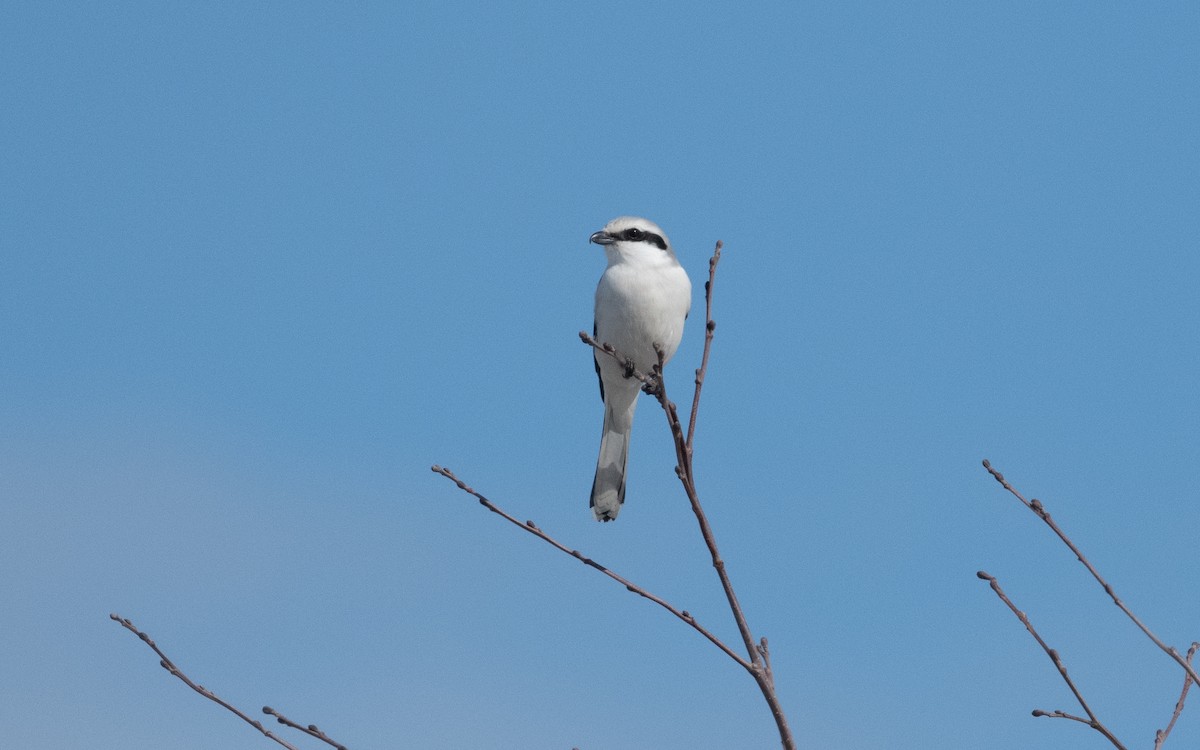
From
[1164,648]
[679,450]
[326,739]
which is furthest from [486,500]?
[1164,648]

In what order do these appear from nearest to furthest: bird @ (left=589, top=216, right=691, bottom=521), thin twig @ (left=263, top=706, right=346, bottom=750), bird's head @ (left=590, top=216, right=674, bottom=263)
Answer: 1. thin twig @ (left=263, top=706, right=346, bottom=750)
2. bird @ (left=589, top=216, right=691, bottom=521)
3. bird's head @ (left=590, top=216, right=674, bottom=263)

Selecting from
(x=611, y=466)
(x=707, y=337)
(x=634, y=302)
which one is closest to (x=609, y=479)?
(x=611, y=466)

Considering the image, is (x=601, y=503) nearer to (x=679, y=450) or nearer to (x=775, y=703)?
(x=679, y=450)

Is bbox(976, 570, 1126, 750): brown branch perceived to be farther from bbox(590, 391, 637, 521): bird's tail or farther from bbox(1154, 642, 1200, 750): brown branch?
bbox(590, 391, 637, 521): bird's tail

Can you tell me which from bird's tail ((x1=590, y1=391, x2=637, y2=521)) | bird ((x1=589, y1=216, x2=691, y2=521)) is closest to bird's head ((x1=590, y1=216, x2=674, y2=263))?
bird ((x1=589, y1=216, x2=691, y2=521))

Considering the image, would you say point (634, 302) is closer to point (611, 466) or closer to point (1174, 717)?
point (611, 466)

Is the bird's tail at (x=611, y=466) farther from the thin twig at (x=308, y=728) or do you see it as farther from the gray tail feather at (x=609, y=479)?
the thin twig at (x=308, y=728)

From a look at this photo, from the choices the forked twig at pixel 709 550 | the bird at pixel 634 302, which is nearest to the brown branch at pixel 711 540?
the forked twig at pixel 709 550
